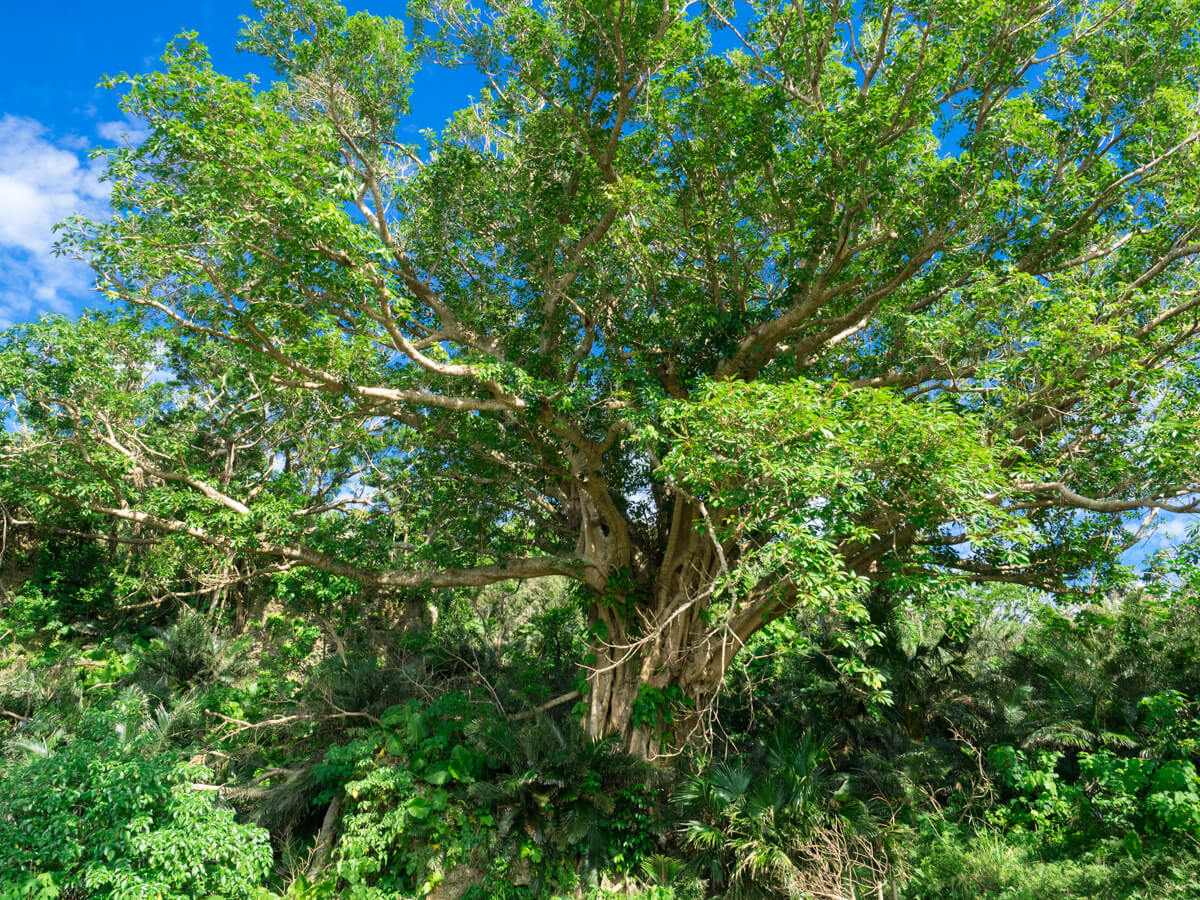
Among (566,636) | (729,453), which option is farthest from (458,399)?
(566,636)

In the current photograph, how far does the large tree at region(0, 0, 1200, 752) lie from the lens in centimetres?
659

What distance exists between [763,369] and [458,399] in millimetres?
4011

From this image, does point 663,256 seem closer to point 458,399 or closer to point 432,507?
point 458,399

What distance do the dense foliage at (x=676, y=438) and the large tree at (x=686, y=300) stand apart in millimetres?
60

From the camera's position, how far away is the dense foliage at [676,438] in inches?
260

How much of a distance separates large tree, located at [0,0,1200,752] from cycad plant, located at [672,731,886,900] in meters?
1.01

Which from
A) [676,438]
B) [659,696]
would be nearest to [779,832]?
[659,696]

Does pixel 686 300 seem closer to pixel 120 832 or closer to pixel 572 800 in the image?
pixel 572 800

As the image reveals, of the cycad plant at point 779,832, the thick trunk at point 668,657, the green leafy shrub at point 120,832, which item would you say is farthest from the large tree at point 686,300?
the green leafy shrub at point 120,832

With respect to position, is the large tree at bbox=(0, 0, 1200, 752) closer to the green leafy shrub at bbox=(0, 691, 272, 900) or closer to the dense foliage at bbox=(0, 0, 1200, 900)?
the dense foliage at bbox=(0, 0, 1200, 900)

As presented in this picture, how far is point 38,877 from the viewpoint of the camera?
5.89 m

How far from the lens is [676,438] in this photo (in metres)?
Result: 6.75

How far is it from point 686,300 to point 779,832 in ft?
23.0

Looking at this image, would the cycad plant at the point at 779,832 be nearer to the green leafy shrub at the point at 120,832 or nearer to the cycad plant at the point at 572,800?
the cycad plant at the point at 572,800
